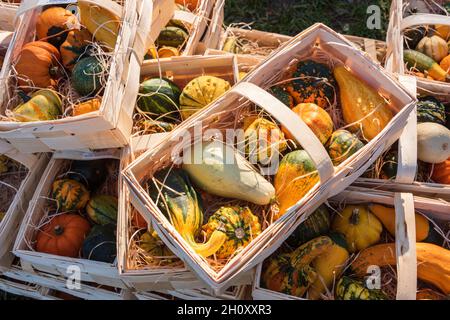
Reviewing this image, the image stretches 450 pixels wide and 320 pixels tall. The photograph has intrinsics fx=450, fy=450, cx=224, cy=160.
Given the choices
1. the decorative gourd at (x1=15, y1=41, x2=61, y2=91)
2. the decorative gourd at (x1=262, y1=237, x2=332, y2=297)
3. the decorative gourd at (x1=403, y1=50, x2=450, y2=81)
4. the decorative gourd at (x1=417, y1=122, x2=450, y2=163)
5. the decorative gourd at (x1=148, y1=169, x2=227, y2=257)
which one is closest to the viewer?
the decorative gourd at (x1=148, y1=169, x2=227, y2=257)

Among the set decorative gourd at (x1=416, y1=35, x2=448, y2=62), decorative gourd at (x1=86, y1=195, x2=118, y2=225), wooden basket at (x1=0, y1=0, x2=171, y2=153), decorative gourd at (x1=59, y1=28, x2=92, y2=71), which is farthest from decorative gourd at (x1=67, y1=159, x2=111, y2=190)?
decorative gourd at (x1=416, y1=35, x2=448, y2=62)

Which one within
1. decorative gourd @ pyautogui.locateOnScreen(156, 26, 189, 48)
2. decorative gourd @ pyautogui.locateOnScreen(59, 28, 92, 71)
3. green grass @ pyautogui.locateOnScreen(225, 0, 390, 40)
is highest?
green grass @ pyautogui.locateOnScreen(225, 0, 390, 40)

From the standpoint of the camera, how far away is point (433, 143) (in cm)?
203

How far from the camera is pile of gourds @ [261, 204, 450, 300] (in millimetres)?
1812

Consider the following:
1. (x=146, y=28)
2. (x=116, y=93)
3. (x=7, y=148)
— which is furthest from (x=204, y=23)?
(x=7, y=148)

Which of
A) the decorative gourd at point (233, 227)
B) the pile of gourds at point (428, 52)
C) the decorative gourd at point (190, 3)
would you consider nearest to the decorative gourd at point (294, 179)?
the decorative gourd at point (233, 227)

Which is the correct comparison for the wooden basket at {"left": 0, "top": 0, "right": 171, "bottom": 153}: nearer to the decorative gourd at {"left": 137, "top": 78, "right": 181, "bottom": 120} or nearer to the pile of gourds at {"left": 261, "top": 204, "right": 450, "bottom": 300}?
the decorative gourd at {"left": 137, "top": 78, "right": 181, "bottom": 120}

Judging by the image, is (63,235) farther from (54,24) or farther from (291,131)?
(291,131)

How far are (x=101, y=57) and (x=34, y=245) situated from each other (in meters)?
0.96

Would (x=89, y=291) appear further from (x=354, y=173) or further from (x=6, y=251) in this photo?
(x=354, y=173)

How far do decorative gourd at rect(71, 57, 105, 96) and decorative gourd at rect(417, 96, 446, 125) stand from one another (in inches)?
60.2

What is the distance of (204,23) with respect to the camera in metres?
2.64

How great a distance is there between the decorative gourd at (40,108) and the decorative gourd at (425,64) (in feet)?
6.30

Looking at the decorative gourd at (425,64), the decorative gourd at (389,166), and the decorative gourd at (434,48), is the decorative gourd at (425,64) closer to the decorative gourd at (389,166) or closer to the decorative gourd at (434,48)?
the decorative gourd at (434,48)
